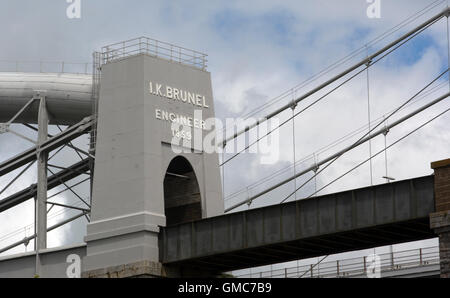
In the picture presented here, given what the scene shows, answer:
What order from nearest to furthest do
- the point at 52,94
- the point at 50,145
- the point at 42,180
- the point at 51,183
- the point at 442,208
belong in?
the point at 442,208 < the point at 42,180 < the point at 50,145 < the point at 52,94 < the point at 51,183

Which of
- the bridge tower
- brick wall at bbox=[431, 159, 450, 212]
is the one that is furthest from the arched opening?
brick wall at bbox=[431, 159, 450, 212]

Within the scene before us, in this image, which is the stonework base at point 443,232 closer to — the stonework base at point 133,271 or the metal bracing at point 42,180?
the stonework base at point 133,271

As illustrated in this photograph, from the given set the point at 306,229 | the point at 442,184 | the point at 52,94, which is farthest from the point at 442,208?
the point at 52,94

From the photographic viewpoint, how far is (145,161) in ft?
244

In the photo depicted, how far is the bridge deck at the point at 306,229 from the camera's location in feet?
206

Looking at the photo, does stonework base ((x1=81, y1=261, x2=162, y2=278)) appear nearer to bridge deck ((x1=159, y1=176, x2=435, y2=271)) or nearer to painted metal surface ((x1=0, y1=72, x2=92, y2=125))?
bridge deck ((x1=159, y1=176, x2=435, y2=271))

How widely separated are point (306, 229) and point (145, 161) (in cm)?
1269

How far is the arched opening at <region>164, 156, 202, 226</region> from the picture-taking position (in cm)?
7794

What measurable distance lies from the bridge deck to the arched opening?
16.8 ft

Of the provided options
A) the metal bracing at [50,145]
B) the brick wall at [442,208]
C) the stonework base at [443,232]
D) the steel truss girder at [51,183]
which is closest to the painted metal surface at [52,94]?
the metal bracing at [50,145]

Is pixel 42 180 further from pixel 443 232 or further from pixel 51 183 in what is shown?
pixel 443 232

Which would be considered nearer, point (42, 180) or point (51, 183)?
point (42, 180)

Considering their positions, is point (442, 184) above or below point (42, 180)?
below
